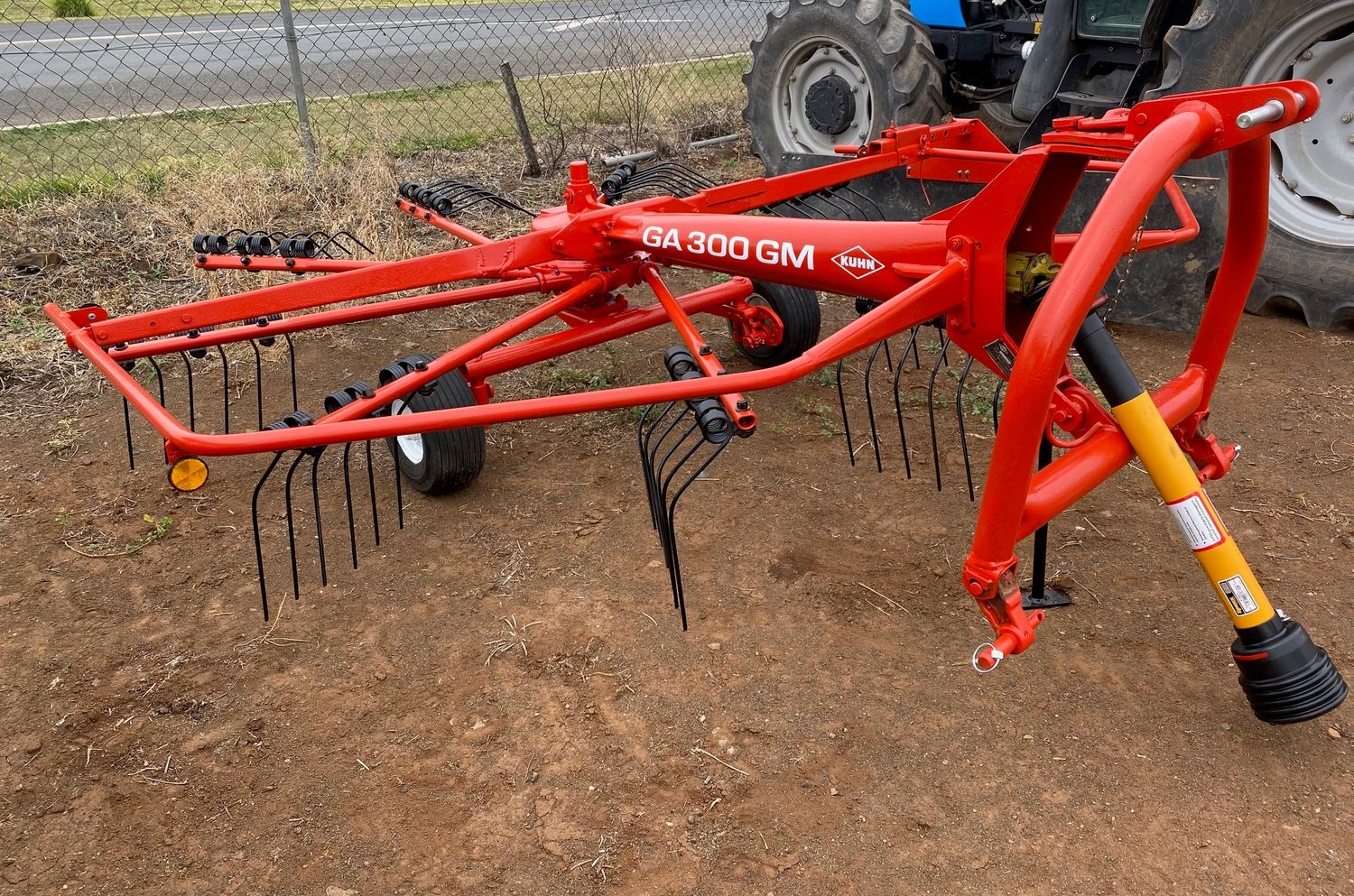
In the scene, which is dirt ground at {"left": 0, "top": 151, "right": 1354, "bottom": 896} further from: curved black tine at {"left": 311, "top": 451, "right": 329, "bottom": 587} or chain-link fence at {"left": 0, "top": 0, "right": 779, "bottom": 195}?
chain-link fence at {"left": 0, "top": 0, "right": 779, "bottom": 195}

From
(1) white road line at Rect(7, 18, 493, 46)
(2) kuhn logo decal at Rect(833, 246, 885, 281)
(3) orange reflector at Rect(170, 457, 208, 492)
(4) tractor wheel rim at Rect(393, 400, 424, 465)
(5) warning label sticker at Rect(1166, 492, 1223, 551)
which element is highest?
(1) white road line at Rect(7, 18, 493, 46)

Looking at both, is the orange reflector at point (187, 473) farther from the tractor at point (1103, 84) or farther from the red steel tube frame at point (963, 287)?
the tractor at point (1103, 84)

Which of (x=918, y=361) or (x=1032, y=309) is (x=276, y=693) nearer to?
(x=1032, y=309)

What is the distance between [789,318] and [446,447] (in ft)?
5.08

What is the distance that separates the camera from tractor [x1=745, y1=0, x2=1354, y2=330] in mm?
3873

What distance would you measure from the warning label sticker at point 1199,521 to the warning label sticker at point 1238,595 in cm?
10

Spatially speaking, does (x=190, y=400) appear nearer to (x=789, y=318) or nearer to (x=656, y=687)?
(x=656, y=687)

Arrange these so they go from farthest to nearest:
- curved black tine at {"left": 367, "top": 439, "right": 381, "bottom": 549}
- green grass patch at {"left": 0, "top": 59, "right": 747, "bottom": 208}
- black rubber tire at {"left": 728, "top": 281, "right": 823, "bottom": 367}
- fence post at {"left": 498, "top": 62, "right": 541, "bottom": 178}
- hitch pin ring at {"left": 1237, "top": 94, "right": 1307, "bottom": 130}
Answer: green grass patch at {"left": 0, "top": 59, "right": 747, "bottom": 208} < fence post at {"left": 498, "top": 62, "right": 541, "bottom": 178} < black rubber tire at {"left": 728, "top": 281, "right": 823, "bottom": 367} < curved black tine at {"left": 367, "top": 439, "right": 381, "bottom": 549} < hitch pin ring at {"left": 1237, "top": 94, "right": 1307, "bottom": 130}

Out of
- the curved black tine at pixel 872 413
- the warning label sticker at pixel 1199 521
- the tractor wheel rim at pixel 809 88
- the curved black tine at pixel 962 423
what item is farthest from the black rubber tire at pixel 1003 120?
the warning label sticker at pixel 1199 521

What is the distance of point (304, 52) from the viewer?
11.9m

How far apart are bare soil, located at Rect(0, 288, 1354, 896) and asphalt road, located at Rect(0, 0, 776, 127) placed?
217 inches

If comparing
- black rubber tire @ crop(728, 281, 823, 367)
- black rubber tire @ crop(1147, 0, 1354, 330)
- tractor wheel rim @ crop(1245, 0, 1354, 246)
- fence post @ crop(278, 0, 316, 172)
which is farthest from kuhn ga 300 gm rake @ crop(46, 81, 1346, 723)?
fence post @ crop(278, 0, 316, 172)

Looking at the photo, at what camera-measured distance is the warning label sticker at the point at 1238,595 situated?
6.82 ft

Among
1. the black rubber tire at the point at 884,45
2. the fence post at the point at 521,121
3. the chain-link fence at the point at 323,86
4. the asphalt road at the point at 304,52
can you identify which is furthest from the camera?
the asphalt road at the point at 304,52
